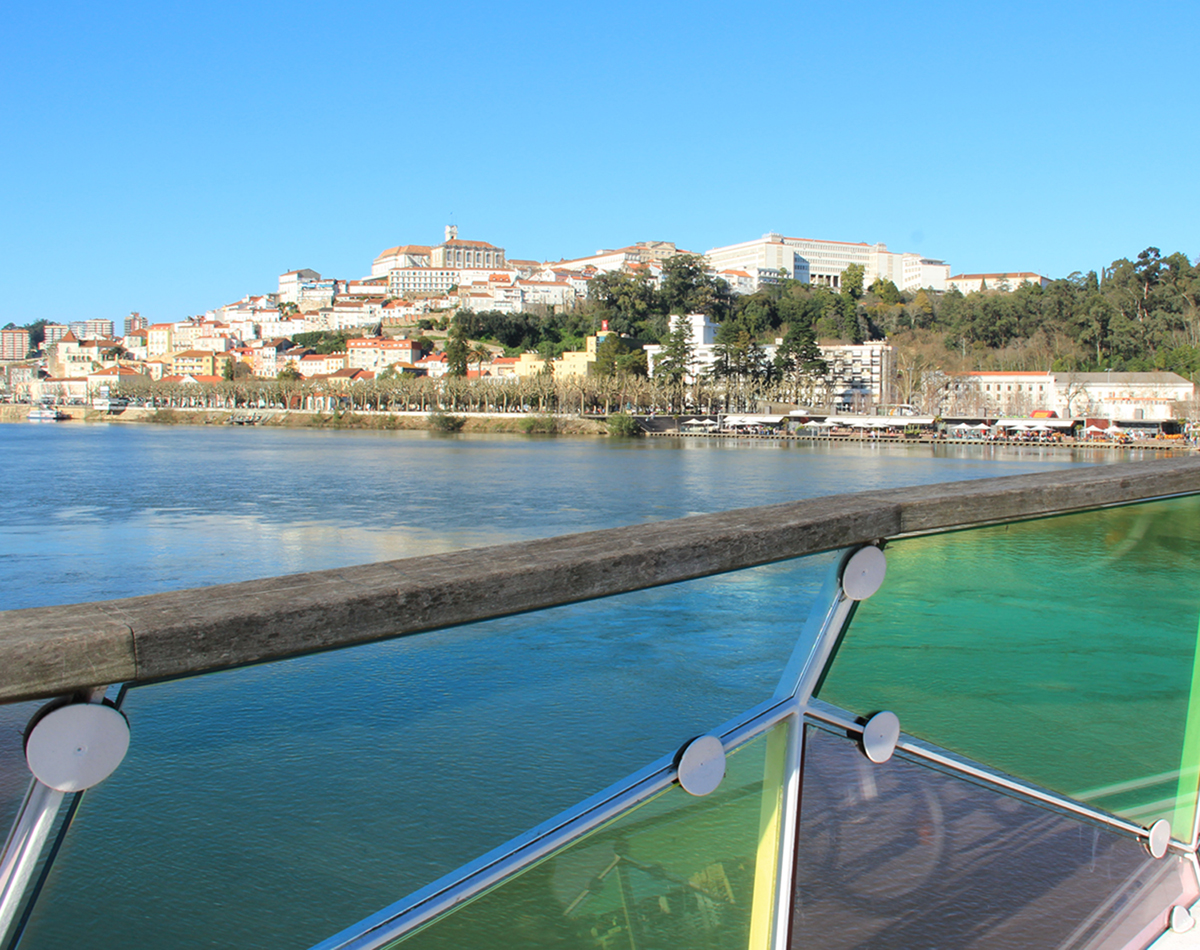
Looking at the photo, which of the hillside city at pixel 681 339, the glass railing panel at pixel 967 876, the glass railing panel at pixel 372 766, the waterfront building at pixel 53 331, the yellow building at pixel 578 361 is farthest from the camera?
the waterfront building at pixel 53 331

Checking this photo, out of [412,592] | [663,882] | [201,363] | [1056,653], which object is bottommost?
[663,882]

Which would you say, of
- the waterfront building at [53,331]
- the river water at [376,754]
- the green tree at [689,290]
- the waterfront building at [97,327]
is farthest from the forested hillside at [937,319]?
the waterfront building at [97,327]

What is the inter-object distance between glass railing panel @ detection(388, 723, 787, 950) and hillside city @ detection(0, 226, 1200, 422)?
56356 millimetres

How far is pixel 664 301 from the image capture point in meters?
76.8

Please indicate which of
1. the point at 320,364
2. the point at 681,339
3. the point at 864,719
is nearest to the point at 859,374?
the point at 681,339

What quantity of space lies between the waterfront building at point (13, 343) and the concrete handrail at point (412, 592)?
19572 cm

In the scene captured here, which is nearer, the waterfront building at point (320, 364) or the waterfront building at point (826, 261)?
the waterfront building at point (320, 364)

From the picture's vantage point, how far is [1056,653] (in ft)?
4.01

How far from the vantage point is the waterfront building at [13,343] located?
171 m

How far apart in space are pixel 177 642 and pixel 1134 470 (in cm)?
122

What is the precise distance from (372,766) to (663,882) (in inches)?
65.0

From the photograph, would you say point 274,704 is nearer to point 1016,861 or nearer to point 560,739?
point 560,739

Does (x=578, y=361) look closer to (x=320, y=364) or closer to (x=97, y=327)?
(x=320, y=364)

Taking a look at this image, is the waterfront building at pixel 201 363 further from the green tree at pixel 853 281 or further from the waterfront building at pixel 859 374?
the waterfront building at pixel 859 374
